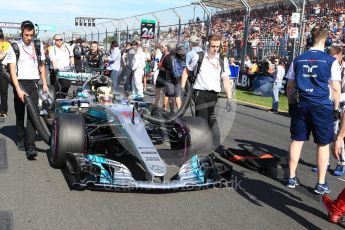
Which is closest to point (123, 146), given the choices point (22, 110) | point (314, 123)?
point (22, 110)

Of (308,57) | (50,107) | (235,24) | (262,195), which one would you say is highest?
(235,24)

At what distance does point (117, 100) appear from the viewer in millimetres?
6188

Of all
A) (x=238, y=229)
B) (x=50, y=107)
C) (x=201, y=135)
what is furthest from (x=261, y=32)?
(x=238, y=229)

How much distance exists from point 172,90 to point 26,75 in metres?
3.78

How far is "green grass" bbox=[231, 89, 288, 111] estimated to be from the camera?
13.7 metres

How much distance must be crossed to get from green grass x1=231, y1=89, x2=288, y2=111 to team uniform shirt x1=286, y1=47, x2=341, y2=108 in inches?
321

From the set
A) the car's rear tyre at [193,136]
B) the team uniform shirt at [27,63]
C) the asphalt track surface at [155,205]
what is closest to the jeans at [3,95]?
the team uniform shirt at [27,63]

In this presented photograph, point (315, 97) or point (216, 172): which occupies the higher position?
point (315, 97)

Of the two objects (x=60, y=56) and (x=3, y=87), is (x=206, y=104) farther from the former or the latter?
(x=60, y=56)

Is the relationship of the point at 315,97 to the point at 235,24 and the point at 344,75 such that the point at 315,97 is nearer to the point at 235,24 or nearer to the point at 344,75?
the point at 344,75

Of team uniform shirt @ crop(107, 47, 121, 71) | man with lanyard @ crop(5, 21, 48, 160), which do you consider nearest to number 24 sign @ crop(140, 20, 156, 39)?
team uniform shirt @ crop(107, 47, 121, 71)

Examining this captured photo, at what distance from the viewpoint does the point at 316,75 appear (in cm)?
477

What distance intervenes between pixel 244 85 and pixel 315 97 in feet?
43.8

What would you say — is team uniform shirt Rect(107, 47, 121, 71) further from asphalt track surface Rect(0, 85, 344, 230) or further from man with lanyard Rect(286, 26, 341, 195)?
man with lanyard Rect(286, 26, 341, 195)
